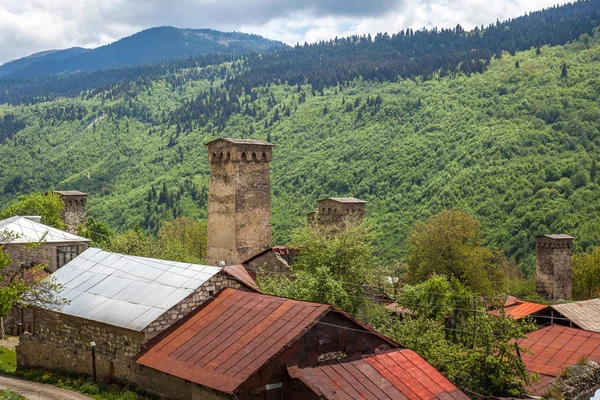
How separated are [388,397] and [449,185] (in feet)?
243

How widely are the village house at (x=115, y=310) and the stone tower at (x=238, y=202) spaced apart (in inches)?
423

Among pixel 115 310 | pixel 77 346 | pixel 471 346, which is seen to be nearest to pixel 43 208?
pixel 77 346

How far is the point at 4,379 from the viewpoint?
20453mm

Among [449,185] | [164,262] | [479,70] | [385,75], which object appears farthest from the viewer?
[385,75]

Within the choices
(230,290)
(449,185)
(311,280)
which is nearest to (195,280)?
(230,290)

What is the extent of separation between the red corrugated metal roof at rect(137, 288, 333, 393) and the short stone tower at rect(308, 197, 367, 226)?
2314cm

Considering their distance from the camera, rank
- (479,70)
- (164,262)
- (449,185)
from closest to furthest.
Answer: (164,262), (449,185), (479,70)

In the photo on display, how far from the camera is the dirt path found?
18.1 metres

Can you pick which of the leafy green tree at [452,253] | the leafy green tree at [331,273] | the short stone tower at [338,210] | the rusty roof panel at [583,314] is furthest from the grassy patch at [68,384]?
the leafy green tree at [452,253]

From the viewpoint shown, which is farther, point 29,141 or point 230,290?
point 29,141

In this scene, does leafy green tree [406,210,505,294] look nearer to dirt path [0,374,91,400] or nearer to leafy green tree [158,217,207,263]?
leafy green tree [158,217,207,263]

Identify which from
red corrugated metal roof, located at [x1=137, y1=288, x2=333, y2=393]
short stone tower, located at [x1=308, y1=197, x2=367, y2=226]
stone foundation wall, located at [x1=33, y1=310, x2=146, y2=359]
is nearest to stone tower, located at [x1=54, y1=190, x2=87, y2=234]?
short stone tower, located at [x1=308, y1=197, x2=367, y2=226]

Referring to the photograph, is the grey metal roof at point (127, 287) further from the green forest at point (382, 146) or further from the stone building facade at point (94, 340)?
the green forest at point (382, 146)

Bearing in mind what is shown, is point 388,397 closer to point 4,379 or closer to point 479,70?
point 4,379
